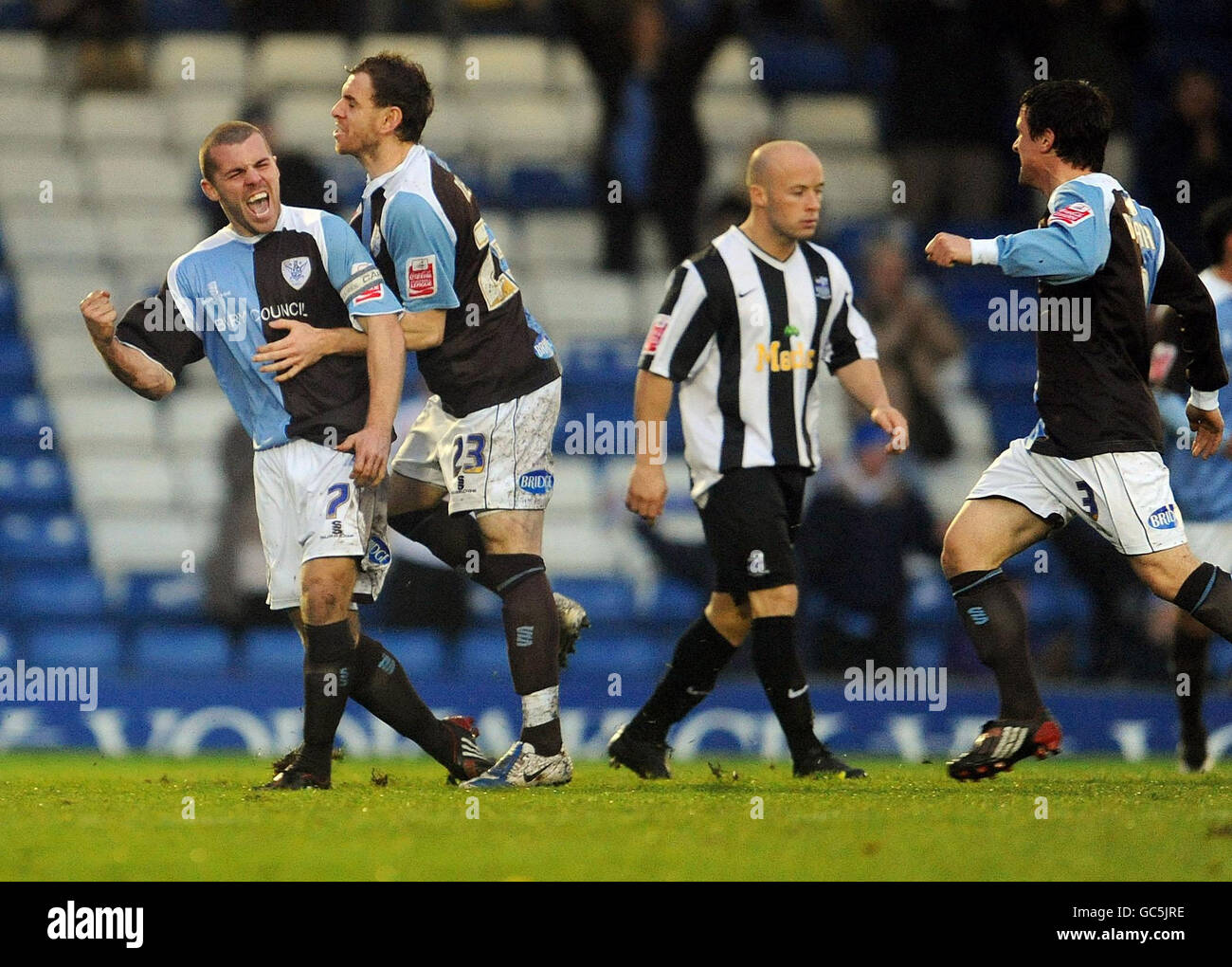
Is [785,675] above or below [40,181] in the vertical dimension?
below

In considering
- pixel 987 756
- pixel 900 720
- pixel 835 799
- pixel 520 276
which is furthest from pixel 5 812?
pixel 520 276

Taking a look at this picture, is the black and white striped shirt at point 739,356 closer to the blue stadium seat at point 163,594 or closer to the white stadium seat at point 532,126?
the blue stadium seat at point 163,594

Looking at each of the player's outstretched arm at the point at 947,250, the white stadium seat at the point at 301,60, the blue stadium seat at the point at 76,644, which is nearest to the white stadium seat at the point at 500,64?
the white stadium seat at the point at 301,60

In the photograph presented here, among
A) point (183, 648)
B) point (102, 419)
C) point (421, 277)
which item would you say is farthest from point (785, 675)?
point (102, 419)

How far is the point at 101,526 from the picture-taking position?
34.2 feet

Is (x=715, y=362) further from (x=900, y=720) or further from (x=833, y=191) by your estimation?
(x=833, y=191)

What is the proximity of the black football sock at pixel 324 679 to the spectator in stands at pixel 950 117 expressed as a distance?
6.90 metres

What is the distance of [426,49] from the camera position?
12.5 m

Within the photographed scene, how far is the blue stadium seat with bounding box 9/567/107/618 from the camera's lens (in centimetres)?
995

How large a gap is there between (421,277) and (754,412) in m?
1.21

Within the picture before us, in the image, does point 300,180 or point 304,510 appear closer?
point 304,510

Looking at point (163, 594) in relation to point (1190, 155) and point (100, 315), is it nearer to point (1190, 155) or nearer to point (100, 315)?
point (100, 315)

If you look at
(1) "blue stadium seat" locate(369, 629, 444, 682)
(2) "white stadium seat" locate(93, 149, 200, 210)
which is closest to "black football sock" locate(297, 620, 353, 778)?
(1) "blue stadium seat" locate(369, 629, 444, 682)

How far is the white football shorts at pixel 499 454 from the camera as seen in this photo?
5.59m
